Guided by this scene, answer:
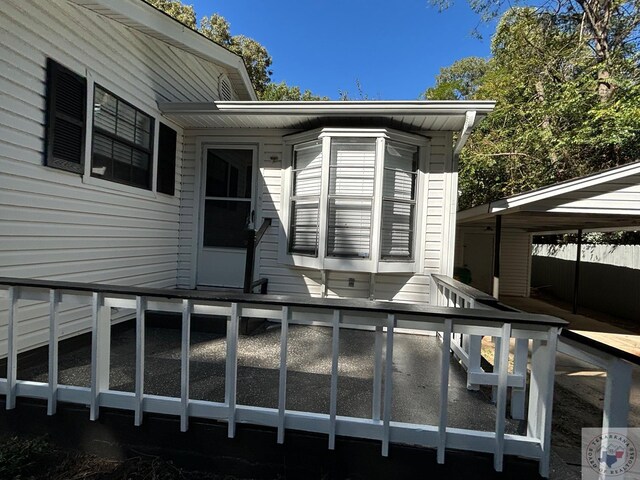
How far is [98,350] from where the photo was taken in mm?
1884

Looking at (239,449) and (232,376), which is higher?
(232,376)

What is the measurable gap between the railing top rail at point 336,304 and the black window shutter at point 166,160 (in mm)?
2503

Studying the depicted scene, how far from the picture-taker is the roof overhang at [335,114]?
12.0ft

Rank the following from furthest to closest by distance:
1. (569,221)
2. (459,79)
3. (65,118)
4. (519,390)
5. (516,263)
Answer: (459,79) < (516,263) < (569,221) < (65,118) < (519,390)

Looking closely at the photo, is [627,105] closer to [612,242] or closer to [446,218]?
[446,218]

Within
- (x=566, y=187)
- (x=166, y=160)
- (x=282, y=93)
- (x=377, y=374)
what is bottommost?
(x=377, y=374)

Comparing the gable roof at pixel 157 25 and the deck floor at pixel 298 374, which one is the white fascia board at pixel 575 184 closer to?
the deck floor at pixel 298 374

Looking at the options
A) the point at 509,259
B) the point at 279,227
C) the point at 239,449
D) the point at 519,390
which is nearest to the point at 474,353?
the point at 519,390

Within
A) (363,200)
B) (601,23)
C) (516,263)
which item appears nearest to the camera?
(363,200)

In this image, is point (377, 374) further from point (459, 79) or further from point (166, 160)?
point (459, 79)

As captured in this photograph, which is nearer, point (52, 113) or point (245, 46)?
point (52, 113)

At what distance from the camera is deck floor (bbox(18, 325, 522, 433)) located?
7.35 ft

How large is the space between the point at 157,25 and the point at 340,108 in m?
2.06

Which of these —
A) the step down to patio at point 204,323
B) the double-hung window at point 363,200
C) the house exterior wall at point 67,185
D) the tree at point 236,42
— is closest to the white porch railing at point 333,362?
the house exterior wall at point 67,185
